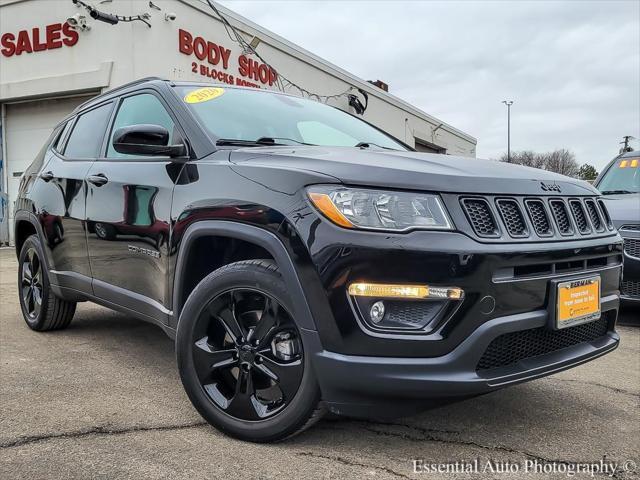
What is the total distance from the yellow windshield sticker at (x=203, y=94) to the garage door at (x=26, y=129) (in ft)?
33.3

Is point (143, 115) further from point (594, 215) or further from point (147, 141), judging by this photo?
point (594, 215)

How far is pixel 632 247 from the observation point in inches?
193

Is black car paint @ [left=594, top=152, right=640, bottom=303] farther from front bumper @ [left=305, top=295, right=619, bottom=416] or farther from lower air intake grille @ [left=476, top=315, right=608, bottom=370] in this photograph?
front bumper @ [left=305, top=295, right=619, bottom=416]

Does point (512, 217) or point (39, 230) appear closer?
point (512, 217)

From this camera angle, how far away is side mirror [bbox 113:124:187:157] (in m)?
2.79

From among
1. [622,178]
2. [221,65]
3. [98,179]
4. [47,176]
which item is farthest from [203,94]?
[221,65]

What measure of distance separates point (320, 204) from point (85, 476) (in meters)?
1.31

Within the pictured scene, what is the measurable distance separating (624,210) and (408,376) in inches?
156

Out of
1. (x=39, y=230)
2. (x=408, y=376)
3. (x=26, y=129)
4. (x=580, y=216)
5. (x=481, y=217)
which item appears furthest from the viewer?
(x=26, y=129)

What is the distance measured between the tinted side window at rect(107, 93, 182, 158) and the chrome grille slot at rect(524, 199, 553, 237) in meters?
1.70

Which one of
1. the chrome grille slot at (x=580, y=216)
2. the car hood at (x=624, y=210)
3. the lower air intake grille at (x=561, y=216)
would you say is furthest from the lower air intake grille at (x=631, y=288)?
the lower air intake grille at (x=561, y=216)

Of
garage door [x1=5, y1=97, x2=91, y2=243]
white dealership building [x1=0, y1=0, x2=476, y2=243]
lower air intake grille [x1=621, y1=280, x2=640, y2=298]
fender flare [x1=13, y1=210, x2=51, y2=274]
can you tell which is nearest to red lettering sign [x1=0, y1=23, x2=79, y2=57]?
white dealership building [x1=0, y1=0, x2=476, y2=243]

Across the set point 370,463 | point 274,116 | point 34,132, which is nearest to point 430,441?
point 370,463

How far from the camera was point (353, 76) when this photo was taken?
19719mm
